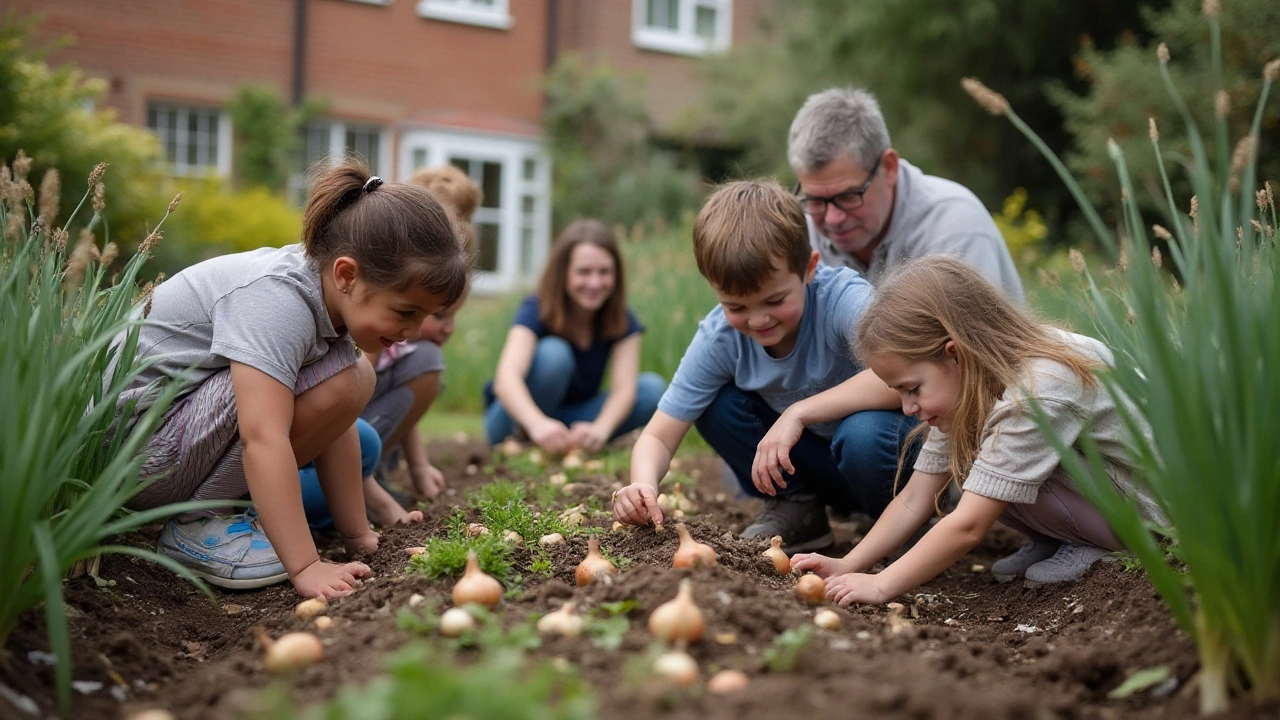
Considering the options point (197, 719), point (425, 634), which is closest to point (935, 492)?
point (425, 634)

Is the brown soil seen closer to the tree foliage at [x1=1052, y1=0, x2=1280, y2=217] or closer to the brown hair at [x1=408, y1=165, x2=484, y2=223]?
the brown hair at [x1=408, y1=165, x2=484, y2=223]

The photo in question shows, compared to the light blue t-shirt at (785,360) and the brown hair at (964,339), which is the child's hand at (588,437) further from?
the brown hair at (964,339)

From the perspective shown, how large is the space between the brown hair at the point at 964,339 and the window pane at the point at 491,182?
1497 centimetres

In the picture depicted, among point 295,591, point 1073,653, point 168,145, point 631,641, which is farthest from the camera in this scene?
point 168,145

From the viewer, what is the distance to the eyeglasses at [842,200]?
12.6ft

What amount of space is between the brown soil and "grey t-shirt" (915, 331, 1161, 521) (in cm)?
34

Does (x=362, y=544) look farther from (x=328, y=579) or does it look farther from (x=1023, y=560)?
(x=1023, y=560)

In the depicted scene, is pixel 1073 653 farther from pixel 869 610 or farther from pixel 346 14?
pixel 346 14

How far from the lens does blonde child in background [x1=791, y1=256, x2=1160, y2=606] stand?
8.55ft

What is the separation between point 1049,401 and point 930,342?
323mm

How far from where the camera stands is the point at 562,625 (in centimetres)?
197

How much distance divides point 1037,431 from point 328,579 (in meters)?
1.85

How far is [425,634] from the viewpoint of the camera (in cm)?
203

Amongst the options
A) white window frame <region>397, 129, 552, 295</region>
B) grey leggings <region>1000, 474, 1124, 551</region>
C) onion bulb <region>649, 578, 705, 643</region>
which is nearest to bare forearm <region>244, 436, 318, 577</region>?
onion bulb <region>649, 578, 705, 643</region>
